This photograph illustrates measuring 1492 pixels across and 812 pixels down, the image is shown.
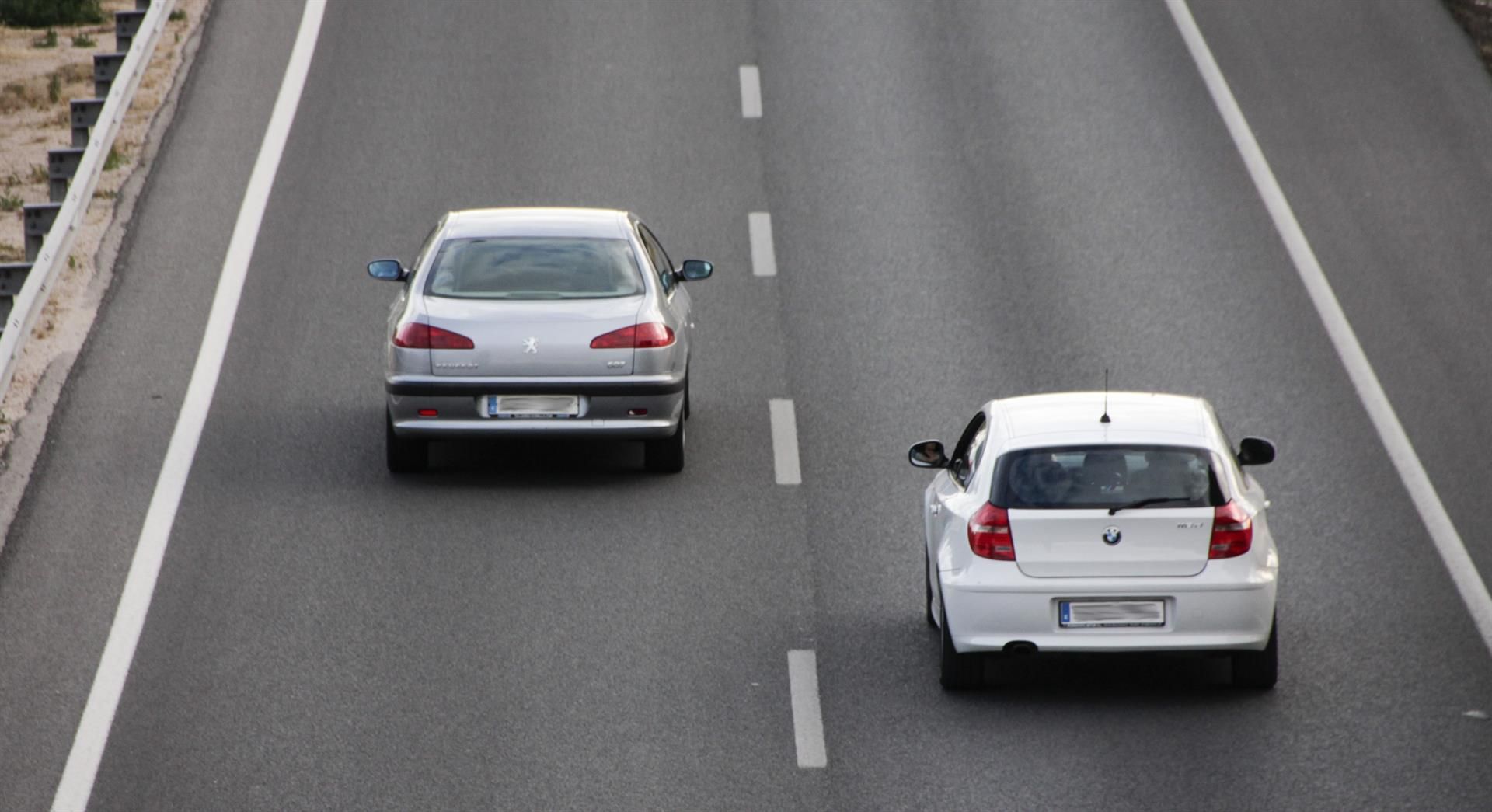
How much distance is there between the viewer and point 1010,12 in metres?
28.0

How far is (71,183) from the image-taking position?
16.5 metres

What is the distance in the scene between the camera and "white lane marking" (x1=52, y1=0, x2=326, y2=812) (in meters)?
10.6

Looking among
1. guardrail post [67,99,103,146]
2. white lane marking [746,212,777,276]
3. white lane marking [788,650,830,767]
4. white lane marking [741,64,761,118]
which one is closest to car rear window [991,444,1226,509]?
white lane marking [788,650,830,767]

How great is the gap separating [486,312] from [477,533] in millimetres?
1621

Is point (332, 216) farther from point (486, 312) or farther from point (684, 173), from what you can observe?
point (486, 312)

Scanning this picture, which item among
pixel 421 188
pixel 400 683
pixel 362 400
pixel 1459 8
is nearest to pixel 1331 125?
pixel 1459 8

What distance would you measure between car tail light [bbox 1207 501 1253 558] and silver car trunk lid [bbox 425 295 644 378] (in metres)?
5.11

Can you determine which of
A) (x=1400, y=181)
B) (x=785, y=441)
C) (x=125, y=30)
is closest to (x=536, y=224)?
(x=785, y=441)

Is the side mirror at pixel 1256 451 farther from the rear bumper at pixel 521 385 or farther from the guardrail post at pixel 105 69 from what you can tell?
the guardrail post at pixel 105 69

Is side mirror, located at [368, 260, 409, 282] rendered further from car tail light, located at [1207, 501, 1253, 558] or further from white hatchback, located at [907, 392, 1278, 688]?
car tail light, located at [1207, 501, 1253, 558]

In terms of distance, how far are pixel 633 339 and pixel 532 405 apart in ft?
2.60

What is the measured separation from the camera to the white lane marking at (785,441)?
616 inches

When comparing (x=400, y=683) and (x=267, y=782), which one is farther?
(x=400, y=683)

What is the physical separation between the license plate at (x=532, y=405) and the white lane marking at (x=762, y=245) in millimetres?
5427
